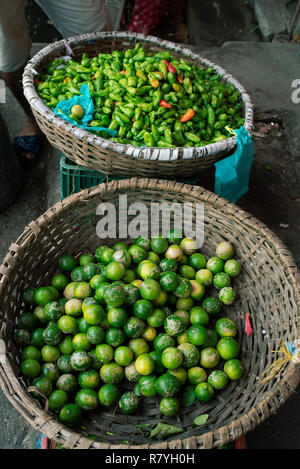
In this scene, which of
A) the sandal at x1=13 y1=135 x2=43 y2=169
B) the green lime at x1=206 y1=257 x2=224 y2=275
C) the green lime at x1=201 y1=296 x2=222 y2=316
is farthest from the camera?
the sandal at x1=13 y1=135 x2=43 y2=169

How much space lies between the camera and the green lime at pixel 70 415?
1727 millimetres

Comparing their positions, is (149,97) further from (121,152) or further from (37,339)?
(37,339)

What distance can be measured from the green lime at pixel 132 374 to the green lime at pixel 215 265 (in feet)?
2.32

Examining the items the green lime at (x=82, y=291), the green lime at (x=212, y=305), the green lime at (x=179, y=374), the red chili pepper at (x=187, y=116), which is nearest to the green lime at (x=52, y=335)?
the green lime at (x=82, y=291)

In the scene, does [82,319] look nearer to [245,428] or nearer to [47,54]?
[245,428]

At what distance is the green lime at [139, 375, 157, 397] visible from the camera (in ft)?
6.01

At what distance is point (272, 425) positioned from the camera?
2268 millimetres

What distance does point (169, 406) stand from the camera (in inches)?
70.4

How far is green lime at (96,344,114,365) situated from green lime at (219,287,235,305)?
0.67 meters

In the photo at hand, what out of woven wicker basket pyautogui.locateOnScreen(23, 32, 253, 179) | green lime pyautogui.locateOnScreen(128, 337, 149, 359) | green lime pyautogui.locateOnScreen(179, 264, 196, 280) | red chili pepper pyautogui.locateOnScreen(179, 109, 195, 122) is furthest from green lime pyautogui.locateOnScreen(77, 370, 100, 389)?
red chili pepper pyautogui.locateOnScreen(179, 109, 195, 122)

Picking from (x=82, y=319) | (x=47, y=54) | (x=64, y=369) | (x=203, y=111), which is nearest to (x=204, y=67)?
(x=203, y=111)

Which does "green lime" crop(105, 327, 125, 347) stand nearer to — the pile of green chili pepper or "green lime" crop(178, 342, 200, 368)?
"green lime" crop(178, 342, 200, 368)

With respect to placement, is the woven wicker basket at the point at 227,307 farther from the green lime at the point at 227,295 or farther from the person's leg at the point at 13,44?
the person's leg at the point at 13,44

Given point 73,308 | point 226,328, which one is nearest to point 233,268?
point 226,328
